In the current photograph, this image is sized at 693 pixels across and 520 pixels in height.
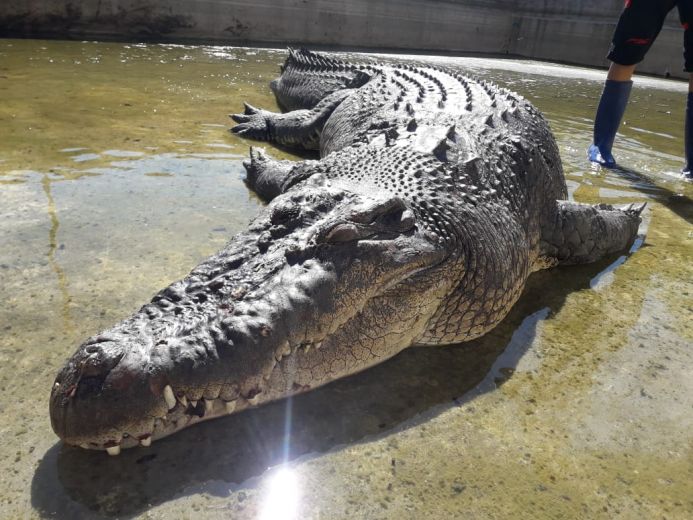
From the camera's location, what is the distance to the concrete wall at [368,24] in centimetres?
975

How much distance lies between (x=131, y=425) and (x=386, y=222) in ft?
3.87

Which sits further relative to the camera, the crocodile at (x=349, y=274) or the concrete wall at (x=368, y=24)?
the concrete wall at (x=368, y=24)

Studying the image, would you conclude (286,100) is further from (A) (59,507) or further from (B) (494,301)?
(A) (59,507)

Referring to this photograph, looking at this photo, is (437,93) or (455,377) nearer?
(455,377)

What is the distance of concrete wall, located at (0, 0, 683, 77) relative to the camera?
9.75 metres

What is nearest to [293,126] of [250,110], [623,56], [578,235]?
[250,110]

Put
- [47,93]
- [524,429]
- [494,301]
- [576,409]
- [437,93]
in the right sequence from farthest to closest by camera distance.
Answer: [47,93] < [437,93] < [494,301] < [576,409] < [524,429]

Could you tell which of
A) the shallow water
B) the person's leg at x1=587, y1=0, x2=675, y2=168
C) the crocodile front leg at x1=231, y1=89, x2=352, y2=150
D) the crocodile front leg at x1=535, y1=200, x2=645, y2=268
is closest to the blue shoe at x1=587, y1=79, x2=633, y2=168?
the person's leg at x1=587, y1=0, x2=675, y2=168

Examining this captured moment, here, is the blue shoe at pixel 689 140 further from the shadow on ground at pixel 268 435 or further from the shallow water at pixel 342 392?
the shadow on ground at pixel 268 435

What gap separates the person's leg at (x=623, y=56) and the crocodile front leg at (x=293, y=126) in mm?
2695

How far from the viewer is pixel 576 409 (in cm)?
205

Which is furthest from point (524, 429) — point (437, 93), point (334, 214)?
point (437, 93)

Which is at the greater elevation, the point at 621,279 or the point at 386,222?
the point at 386,222

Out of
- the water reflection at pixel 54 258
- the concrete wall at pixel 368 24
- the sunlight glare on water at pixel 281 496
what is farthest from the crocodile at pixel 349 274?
the concrete wall at pixel 368 24
